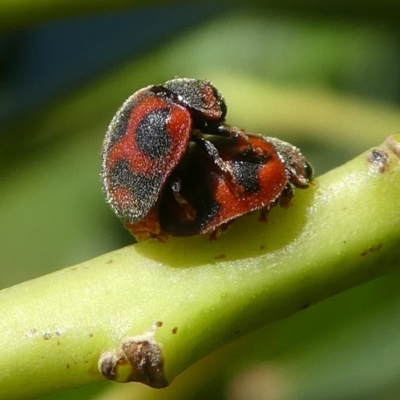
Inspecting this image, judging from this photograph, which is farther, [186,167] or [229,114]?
[229,114]

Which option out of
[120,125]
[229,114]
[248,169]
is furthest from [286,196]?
[229,114]

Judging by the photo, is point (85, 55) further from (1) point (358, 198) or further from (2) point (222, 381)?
(1) point (358, 198)

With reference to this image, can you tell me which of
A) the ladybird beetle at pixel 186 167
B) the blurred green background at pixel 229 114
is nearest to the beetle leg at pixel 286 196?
the ladybird beetle at pixel 186 167

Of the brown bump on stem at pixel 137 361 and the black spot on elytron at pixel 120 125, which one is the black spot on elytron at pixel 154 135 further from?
the brown bump on stem at pixel 137 361

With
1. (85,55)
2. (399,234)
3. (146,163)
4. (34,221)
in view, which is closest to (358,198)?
(399,234)

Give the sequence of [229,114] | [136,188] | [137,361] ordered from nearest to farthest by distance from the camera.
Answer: [137,361], [136,188], [229,114]

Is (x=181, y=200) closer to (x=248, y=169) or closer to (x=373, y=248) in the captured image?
(x=248, y=169)
